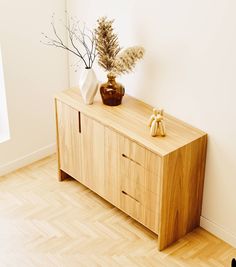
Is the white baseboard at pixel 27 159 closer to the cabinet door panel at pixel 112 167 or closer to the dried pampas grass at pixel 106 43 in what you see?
the cabinet door panel at pixel 112 167

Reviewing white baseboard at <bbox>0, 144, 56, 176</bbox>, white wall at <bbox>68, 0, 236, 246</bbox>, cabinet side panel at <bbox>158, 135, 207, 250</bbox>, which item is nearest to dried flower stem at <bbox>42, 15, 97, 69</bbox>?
white wall at <bbox>68, 0, 236, 246</bbox>

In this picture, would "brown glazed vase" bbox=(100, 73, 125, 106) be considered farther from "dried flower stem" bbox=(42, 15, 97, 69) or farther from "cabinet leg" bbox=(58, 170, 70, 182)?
"cabinet leg" bbox=(58, 170, 70, 182)

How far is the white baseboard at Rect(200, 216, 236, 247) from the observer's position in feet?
10.2

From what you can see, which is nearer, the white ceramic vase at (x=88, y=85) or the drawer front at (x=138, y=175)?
the drawer front at (x=138, y=175)

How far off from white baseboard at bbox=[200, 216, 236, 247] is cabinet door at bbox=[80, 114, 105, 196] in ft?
2.21

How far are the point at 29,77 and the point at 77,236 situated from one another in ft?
3.98

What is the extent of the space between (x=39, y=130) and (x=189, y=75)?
1428mm

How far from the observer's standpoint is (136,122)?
→ 10.2 feet

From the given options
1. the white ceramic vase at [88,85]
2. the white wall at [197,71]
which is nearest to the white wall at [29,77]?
the white wall at [197,71]

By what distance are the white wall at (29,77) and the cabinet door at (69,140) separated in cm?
39

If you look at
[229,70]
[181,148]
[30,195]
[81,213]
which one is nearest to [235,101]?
[229,70]

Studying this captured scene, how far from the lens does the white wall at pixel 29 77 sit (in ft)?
11.4

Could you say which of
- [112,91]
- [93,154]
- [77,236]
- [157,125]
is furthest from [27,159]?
[157,125]

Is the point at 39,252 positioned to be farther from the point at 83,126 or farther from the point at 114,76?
the point at 114,76
